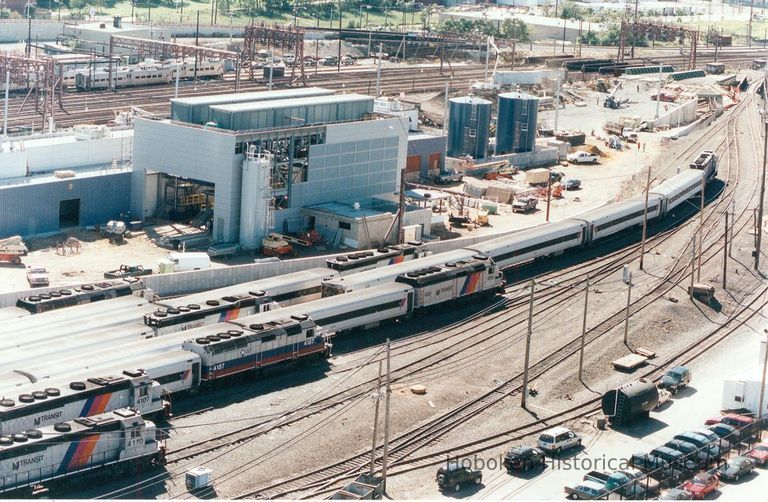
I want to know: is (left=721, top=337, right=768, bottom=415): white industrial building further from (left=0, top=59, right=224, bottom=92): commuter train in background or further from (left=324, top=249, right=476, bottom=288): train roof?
(left=0, top=59, right=224, bottom=92): commuter train in background

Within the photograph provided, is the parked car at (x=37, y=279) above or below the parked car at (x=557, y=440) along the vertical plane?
above

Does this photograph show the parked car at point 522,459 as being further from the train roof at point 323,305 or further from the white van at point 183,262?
the white van at point 183,262

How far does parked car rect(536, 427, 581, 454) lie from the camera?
43969 mm

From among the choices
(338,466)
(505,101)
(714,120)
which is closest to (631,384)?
(338,466)

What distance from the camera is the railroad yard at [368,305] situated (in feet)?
136

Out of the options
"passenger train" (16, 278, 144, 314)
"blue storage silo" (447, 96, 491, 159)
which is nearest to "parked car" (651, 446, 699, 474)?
"passenger train" (16, 278, 144, 314)

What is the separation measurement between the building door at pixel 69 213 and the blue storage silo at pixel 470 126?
1336 inches

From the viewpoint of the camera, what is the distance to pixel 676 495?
131 feet

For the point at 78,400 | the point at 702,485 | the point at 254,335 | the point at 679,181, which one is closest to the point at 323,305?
the point at 254,335

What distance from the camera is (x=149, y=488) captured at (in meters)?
39.6

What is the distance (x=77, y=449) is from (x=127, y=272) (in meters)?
21.9

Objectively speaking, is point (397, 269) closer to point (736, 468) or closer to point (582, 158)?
point (736, 468)

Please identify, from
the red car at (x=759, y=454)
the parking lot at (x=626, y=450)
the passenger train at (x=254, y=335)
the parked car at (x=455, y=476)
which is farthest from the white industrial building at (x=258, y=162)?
the red car at (x=759, y=454)

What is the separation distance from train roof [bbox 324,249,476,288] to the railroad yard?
0.53 feet
